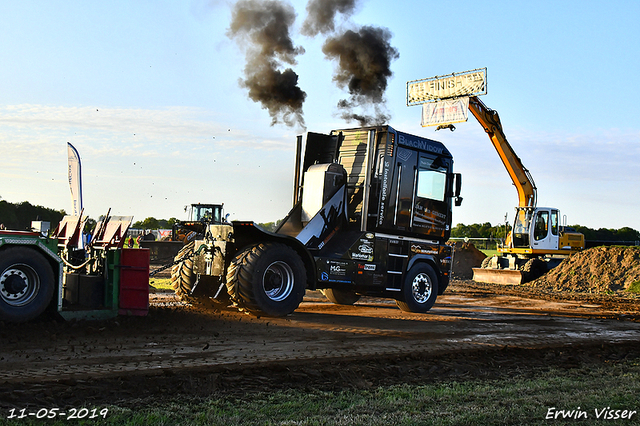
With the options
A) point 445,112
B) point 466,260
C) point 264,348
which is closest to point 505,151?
point 445,112

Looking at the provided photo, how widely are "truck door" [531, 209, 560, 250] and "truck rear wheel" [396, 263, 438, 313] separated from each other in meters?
15.7

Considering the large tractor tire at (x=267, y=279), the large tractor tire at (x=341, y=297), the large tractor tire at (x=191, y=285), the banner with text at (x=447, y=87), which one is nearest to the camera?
the large tractor tire at (x=267, y=279)

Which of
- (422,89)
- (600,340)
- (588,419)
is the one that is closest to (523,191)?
(422,89)

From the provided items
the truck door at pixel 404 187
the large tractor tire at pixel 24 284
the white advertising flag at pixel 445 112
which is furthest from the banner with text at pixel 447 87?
the large tractor tire at pixel 24 284

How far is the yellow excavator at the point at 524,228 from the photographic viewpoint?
90.1 feet

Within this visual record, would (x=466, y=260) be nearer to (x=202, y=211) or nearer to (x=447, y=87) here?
(x=447, y=87)

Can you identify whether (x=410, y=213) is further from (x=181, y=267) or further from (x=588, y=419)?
A: (x=588, y=419)

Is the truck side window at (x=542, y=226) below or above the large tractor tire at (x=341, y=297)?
above

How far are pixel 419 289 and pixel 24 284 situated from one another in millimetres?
7881

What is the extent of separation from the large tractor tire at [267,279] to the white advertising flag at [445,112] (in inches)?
741

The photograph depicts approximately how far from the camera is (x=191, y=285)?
40.0 feet

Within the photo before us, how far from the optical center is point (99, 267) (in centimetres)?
997

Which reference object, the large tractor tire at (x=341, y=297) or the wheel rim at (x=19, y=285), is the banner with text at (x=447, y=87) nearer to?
the large tractor tire at (x=341, y=297)

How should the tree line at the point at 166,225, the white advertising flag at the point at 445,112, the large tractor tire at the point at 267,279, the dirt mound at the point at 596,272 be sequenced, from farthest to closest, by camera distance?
1. the tree line at the point at 166,225
2. the white advertising flag at the point at 445,112
3. the dirt mound at the point at 596,272
4. the large tractor tire at the point at 267,279
